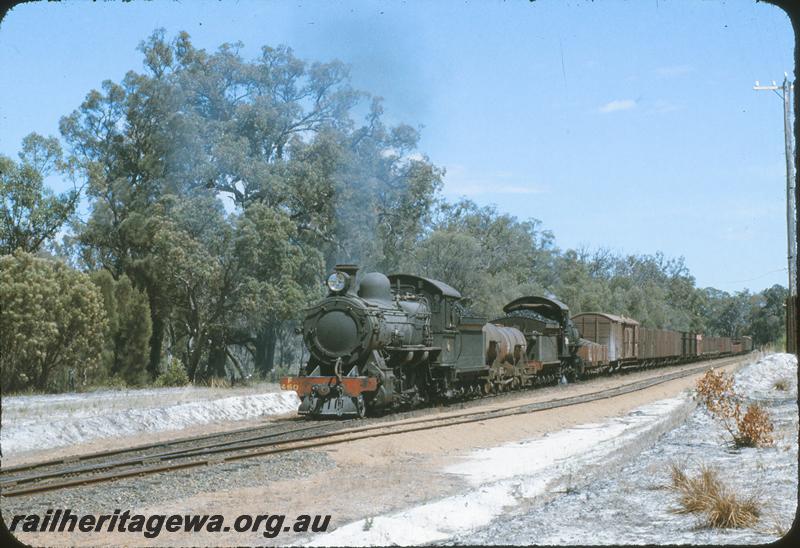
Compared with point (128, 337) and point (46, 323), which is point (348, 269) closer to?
point (46, 323)

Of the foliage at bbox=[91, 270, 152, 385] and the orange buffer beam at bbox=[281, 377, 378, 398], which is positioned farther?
the foliage at bbox=[91, 270, 152, 385]

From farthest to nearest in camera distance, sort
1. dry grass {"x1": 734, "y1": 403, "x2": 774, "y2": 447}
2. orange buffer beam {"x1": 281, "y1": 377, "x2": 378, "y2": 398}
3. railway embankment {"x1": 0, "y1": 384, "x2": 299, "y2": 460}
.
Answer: orange buffer beam {"x1": 281, "y1": 377, "x2": 378, "y2": 398} → railway embankment {"x1": 0, "y1": 384, "x2": 299, "y2": 460} → dry grass {"x1": 734, "y1": 403, "x2": 774, "y2": 447}

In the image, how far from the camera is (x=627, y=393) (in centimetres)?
2811

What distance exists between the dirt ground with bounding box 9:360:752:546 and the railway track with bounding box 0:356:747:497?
696 mm

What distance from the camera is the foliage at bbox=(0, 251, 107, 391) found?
2486 cm

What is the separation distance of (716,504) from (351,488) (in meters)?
4.94

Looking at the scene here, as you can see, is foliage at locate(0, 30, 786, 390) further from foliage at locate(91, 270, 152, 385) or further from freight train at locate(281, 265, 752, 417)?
freight train at locate(281, 265, 752, 417)

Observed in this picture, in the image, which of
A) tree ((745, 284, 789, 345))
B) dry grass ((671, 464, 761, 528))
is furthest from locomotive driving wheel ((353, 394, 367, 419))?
tree ((745, 284, 789, 345))

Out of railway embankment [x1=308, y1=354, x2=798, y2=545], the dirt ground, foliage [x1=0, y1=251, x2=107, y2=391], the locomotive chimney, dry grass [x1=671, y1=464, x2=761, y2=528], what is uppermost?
Answer: the locomotive chimney

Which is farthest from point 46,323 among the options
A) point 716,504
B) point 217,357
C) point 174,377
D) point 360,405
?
point 716,504

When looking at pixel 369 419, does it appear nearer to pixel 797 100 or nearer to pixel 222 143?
pixel 797 100

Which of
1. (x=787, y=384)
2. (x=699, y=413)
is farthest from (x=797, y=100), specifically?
(x=787, y=384)

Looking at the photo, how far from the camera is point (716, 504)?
7.19 metres

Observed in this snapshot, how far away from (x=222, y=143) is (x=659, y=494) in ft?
105
